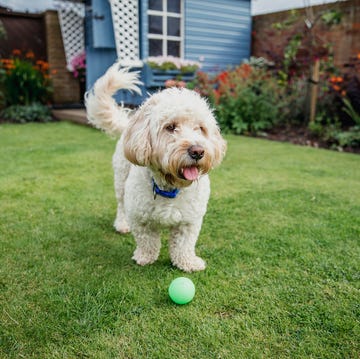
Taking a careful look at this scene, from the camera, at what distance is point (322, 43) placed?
8453 mm

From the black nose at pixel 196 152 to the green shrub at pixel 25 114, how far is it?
898 centimetres

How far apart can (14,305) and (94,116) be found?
186 cm

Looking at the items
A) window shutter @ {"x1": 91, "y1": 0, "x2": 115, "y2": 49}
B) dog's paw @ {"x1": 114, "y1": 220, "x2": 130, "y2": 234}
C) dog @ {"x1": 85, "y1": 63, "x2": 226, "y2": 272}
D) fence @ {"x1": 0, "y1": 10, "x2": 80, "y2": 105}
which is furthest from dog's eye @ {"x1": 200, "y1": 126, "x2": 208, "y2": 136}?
fence @ {"x1": 0, "y1": 10, "x2": 80, "y2": 105}

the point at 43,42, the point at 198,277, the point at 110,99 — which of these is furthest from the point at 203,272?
the point at 43,42

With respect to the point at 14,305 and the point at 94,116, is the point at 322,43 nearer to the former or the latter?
the point at 94,116

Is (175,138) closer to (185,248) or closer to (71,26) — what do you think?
(185,248)

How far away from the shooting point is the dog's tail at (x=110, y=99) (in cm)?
331

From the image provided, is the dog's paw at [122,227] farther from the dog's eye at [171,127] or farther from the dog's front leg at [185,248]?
the dog's eye at [171,127]

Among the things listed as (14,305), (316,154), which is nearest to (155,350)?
(14,305)

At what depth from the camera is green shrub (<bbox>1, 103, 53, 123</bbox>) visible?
394 inches

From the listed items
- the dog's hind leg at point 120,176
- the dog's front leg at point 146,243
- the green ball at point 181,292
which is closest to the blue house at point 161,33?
the dog's hind leg at point 120,176

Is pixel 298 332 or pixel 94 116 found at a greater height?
pixel 94 116

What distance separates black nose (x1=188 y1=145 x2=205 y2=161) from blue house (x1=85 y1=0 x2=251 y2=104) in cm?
698

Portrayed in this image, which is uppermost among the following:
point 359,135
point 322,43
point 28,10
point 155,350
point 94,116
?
point 28,10
